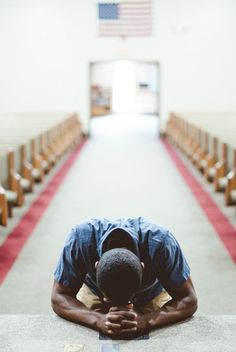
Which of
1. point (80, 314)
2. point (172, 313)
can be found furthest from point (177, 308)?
point (80, 314)

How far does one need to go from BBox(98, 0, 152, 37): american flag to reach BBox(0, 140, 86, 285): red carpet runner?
7.16m

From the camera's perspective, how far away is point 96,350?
2.06 metres

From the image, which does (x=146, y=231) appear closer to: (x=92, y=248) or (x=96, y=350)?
(x=92, y=248)

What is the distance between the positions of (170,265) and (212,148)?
19.9 feet

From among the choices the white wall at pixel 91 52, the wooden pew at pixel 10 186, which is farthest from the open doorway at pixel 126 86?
the wooden pew at pixel 10 186

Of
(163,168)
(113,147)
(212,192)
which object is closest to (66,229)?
(212,192)

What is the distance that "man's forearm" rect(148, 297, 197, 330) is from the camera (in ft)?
7.39

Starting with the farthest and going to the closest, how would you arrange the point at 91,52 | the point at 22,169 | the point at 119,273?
the point at 91,52
the point at 22,169
the point at 119,273

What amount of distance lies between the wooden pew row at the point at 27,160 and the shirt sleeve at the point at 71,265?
3.03 meters

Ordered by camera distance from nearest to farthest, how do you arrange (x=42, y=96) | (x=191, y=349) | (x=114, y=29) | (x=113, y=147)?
(x=191, y=349) → (x=113, y=147) → (x=114, y=29) → (x=42, y=96)

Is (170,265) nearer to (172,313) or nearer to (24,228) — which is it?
(172,313)

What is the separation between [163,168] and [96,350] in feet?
26.6

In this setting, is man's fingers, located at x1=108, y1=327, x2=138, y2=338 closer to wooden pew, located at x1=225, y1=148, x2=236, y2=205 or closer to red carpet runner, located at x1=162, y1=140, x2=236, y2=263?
red carpet runner, located at x1=162, y1=140, x2=236, y2=263

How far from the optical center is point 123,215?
6.49 meters
